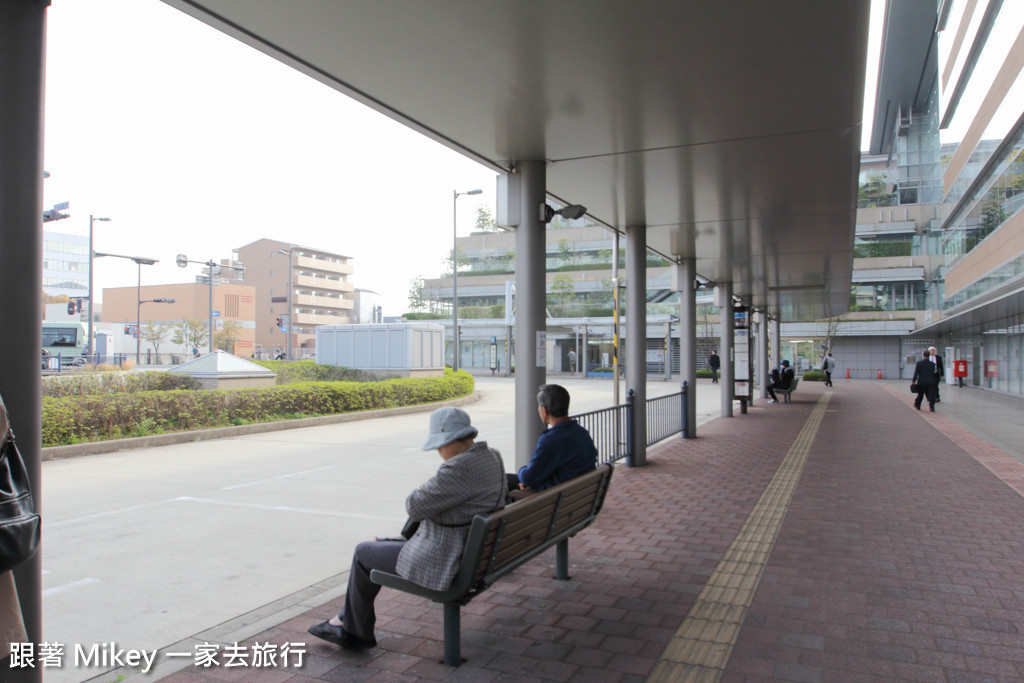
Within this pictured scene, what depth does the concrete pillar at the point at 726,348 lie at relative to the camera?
58.5ft

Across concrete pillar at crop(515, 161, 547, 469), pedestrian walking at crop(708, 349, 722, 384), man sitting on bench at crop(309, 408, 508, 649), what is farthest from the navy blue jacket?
pedestrian walking at crop(708, 349, 722, 384)

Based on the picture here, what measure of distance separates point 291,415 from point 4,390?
1354cm

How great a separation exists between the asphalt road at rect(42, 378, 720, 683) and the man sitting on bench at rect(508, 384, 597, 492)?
1.81m

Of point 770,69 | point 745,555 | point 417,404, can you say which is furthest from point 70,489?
point 417,404

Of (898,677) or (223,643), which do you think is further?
(223,643)

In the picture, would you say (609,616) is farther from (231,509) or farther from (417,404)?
(417,404)

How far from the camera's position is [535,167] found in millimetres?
6691

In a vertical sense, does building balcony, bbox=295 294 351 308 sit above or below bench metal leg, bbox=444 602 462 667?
above

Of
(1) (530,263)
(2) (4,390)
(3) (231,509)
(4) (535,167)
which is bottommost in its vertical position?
(3) (231,509)

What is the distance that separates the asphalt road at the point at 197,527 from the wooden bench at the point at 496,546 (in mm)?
1678

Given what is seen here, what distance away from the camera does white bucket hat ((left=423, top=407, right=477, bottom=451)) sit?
139 inches

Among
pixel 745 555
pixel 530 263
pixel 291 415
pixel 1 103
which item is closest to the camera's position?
pixel 1 103

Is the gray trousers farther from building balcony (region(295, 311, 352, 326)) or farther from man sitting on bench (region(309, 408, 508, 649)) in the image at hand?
building balcony (region(295, 311, 352, 326))

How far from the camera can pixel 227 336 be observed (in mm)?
73250
